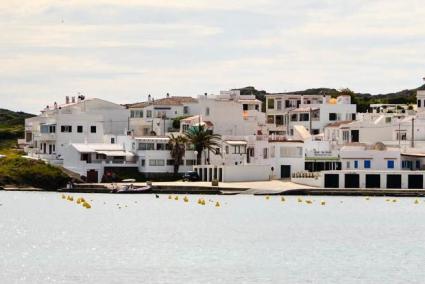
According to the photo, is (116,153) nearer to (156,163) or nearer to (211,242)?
(156,163)

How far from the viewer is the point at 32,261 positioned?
59.4 meters

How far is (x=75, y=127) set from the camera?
143625mm

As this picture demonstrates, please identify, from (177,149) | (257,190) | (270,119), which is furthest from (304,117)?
(257,190)

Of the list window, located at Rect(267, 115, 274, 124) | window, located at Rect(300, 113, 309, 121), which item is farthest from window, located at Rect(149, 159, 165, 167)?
window, located at Rect(267, 115, 274, 124)

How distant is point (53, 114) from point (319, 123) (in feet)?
105

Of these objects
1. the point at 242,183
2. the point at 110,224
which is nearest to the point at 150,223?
the point at 110,224

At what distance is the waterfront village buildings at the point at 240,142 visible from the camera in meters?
127

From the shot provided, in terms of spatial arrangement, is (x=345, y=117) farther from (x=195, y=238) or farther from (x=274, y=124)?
(x=195, y=238)

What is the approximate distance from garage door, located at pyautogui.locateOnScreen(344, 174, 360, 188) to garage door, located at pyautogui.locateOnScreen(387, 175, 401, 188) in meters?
2.95

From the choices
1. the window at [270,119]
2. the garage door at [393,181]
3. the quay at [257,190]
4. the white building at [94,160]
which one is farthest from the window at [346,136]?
the window at [270,119]

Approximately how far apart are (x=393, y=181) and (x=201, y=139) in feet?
73.6

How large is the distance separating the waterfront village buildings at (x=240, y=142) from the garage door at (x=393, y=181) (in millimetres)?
95

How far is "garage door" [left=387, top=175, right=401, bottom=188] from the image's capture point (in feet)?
398

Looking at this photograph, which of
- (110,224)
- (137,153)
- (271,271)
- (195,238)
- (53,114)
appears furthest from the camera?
(53,114)
